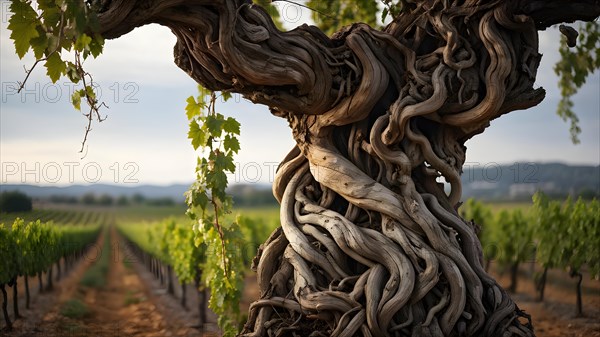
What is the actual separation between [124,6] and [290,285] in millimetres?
2051

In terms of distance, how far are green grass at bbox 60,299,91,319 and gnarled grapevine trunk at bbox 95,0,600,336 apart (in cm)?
738

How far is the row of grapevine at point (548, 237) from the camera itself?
1022 centimetres

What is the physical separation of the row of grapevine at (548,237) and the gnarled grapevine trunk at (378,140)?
4159 millimetres

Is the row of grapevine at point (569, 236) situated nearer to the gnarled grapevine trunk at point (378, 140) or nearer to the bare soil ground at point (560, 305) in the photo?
the bare soil ground at point (560, 305)

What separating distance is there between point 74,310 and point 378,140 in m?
8.72

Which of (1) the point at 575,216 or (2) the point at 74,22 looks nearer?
(2) the point at 74,22

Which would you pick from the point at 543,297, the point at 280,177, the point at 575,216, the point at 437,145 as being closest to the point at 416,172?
the point at 437,145

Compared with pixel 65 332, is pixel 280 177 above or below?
above

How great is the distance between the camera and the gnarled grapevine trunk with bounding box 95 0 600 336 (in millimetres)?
3787

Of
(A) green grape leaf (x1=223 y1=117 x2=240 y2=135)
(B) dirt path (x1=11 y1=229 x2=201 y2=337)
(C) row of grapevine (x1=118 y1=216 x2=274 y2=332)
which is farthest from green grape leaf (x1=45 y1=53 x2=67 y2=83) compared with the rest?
(B) dirt path (x1=11 y1=229 x2=201 y2=337)

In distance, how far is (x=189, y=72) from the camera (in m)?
3.96

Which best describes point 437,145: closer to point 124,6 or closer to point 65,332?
point 124,6

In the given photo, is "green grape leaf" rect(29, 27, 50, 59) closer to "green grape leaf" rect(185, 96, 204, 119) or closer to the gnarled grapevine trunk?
the gnarled grapevine trunk

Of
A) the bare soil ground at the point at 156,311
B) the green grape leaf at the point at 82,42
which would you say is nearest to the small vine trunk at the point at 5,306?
the bare soil ground at the point at 156,311
